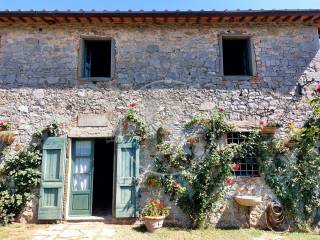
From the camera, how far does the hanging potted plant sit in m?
6.94

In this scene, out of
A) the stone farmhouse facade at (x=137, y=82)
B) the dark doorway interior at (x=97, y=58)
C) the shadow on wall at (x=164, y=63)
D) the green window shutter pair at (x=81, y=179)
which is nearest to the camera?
the green window shutter pair at (x=81, y=179)

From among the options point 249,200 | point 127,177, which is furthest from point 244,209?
point 127,177

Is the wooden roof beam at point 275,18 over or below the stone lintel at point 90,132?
over

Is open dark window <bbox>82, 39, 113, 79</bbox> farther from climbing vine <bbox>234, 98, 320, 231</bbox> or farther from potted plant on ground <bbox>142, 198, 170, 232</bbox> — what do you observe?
climbing vine <bbox>234, 98, 320, 231</bbox>

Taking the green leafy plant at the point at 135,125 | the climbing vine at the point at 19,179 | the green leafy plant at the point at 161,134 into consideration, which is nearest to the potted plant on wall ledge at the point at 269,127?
the green leafy plant at the point at 161,134

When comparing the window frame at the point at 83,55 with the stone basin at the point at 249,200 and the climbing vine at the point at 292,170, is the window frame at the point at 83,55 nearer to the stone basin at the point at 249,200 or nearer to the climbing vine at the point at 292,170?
the climbing vine at the point at 292,170

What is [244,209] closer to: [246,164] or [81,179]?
[246,164]

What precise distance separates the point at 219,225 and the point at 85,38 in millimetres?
6077

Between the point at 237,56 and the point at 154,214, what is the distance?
5.27 metres

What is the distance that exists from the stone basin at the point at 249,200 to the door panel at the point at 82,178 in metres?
3.72

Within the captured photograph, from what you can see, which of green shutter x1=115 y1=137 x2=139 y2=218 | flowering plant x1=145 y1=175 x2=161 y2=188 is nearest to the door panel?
green shutter x1=115 y1=137 x2=139 y2=218

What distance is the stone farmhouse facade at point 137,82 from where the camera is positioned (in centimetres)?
689

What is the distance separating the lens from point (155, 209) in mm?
6258

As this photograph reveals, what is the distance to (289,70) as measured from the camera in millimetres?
7469
